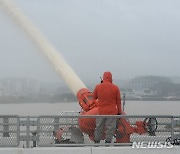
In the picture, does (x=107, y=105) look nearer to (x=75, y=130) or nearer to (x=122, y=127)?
(x=122, y=127)

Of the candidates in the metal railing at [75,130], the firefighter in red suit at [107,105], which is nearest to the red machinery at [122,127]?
the metal railing at [75,130]

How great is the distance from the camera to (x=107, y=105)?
1070 centimetres

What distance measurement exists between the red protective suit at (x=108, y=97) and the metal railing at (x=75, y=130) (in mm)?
319

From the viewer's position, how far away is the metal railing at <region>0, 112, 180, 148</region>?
1002cm

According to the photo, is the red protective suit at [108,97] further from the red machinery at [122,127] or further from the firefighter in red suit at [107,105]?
the red machinery at [122,127]

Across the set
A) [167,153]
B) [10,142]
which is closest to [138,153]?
[167,153]

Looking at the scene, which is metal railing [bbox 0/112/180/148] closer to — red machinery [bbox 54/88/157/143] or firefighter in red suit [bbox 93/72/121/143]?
red machinery [bbox 54/88/157/143]

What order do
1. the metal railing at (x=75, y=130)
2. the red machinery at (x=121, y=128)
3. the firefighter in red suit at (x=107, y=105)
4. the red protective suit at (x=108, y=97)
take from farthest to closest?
the red machinery at (x=121, y=128) < the red protective suit at (x=108, y=97) < the firefighter in red suit at (x=107, y=105) < the metal railing at (x=75, y=130)

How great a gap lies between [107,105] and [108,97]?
0.81 feet

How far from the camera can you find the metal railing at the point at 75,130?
10.0 metres

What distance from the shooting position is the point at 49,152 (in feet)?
32.1

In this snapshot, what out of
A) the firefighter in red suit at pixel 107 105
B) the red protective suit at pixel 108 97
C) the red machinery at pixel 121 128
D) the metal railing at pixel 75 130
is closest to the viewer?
the metal railing at pixel 75 130

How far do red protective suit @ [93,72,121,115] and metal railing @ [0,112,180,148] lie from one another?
32 cm

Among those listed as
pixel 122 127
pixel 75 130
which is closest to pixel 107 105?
pixel 122 127
